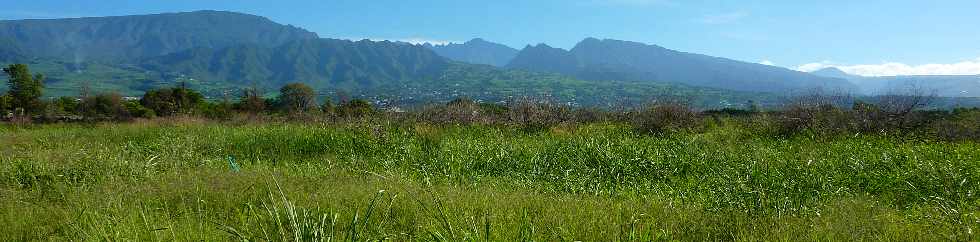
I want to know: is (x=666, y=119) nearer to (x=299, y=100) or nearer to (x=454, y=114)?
(x=454, y=114)

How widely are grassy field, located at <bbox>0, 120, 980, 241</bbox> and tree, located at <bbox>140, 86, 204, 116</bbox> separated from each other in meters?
24.1

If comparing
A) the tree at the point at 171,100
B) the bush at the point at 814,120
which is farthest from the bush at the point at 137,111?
the bush at the point at 814,120

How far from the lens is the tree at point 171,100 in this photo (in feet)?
104

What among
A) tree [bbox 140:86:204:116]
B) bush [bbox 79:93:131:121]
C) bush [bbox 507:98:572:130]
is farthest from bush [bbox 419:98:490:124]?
bush [bbox 79:93:131:121]

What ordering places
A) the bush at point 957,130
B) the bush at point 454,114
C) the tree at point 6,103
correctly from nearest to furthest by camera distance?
1. the bush at point 957,130
2. the bush at point 454,114
3. the tree at point 6,103

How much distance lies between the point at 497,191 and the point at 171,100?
110ft

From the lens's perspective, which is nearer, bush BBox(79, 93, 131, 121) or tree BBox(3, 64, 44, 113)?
tree BBox(3, 64, 44, 113)

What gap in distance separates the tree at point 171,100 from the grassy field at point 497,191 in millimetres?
24122

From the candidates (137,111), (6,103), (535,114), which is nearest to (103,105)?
(137,111)

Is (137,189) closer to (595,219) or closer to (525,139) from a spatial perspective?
(595,219)

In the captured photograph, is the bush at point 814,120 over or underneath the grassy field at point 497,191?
over

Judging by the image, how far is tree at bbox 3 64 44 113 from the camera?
103ft

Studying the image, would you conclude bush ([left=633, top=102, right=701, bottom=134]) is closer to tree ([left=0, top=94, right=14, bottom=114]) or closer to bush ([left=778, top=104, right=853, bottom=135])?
bush ([left=778, top=104, right=853, bottom=135])

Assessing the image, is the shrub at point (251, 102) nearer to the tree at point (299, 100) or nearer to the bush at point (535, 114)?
the tree at point (299, 100)
